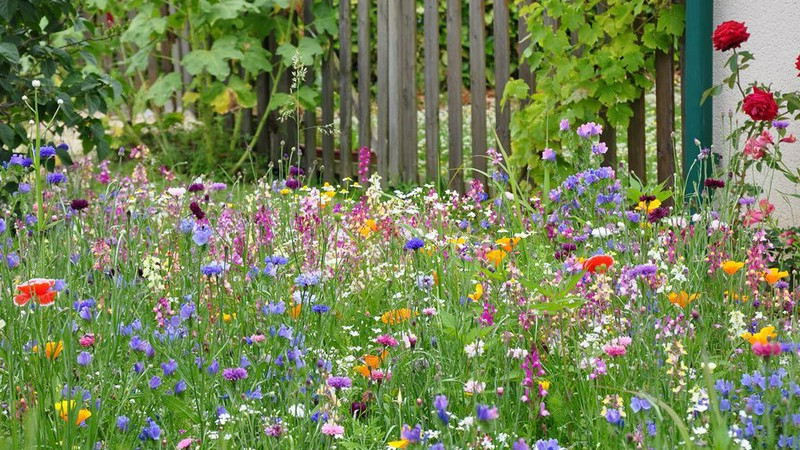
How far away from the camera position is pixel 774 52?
186 inches

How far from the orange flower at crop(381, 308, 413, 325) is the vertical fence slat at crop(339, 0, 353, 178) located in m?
4.20

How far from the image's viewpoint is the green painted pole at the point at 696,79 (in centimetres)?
489

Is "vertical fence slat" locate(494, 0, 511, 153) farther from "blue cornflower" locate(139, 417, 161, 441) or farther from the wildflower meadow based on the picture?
"blue cornflower" locate(139, 417, 161, 441)

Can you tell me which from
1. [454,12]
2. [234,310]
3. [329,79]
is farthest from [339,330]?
[329,79]

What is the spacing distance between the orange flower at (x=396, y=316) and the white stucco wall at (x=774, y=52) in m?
2.21

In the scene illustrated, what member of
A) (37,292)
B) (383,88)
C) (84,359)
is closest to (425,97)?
(383,88)

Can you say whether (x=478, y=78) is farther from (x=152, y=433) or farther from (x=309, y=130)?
(x=152, y=433)

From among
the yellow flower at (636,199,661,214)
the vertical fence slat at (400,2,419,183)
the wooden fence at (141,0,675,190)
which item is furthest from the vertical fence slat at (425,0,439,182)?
the yellow flower at (636,199,661,214)

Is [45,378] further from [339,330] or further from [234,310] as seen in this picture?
[339,330]

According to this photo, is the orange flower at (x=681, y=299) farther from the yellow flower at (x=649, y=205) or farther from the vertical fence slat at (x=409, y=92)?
the vertical fence slat at (x=409, y=92)

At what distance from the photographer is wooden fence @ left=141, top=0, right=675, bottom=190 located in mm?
5352

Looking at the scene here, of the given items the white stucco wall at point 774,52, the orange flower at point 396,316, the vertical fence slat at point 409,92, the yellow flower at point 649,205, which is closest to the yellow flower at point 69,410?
the orange flower at point 396,316

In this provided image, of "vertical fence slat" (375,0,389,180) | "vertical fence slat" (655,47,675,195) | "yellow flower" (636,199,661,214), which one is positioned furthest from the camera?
"vertical fence slat" (375,0,389,180)

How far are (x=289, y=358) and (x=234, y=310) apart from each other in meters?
0.68
